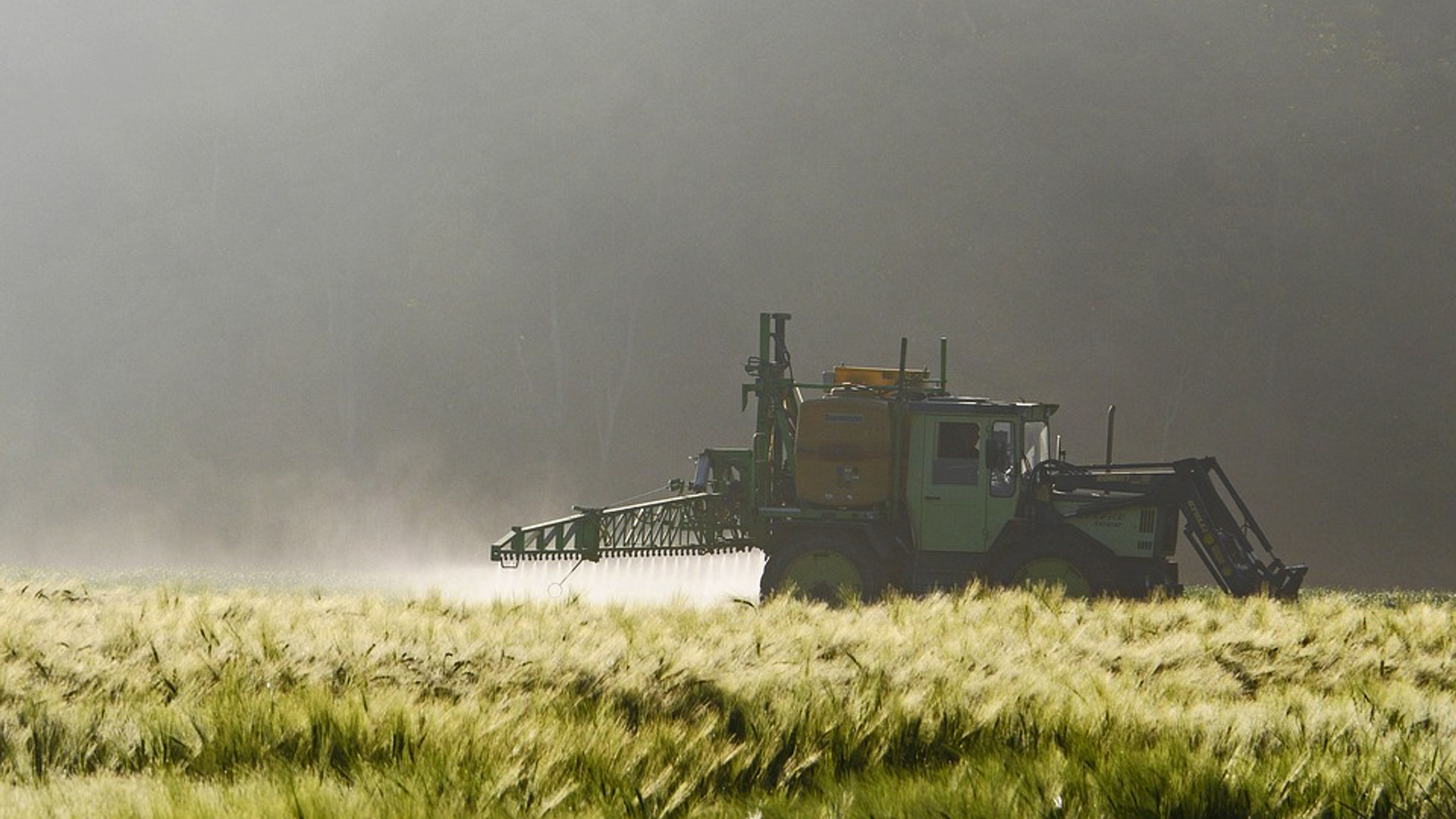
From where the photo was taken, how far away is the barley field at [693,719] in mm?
4875

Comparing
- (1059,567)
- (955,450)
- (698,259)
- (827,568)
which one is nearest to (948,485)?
(955,450)

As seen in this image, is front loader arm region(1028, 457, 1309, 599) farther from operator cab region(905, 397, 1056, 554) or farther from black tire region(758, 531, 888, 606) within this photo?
black tire region(758, 531, 888, 606)

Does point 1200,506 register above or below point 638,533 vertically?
above

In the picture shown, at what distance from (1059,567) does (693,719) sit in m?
10.1

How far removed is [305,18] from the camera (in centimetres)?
8494

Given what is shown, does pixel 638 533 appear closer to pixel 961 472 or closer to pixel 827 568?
pixel 827 568

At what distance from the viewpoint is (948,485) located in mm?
16375

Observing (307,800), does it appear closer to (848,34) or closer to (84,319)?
(848,34)

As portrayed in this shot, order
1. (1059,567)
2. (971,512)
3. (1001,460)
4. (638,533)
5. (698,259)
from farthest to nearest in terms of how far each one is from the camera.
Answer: (698,259) < (638,533) < (971,512) < (1001,460) < (1059,567)

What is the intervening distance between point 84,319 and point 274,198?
10767 mm

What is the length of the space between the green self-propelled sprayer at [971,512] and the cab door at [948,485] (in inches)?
0.4

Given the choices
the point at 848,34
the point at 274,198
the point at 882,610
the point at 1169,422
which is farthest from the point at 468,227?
the point at 882,610

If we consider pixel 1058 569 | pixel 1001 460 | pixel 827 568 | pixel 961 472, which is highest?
pixel 1001 460

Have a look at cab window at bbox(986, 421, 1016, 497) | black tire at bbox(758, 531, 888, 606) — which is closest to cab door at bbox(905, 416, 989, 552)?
cab window at bbox(986, 421, 1016, 497)
